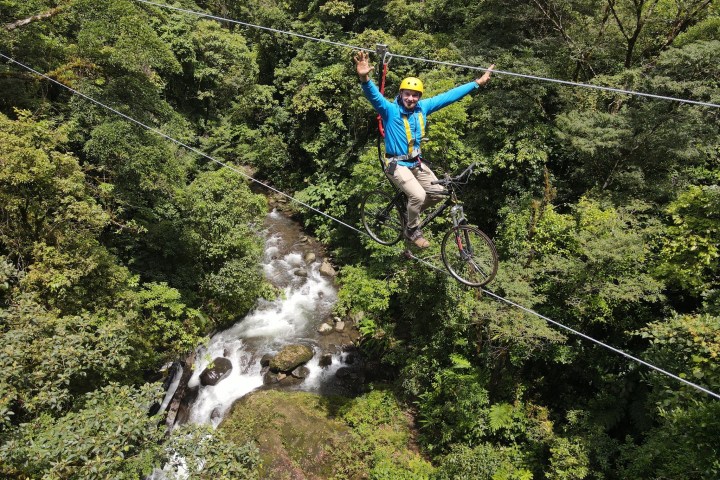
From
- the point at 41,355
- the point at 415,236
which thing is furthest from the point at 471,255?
the point at 41,355

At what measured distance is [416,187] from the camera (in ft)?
19.1

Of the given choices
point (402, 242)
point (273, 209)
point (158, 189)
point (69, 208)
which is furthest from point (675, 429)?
point (273, 209)

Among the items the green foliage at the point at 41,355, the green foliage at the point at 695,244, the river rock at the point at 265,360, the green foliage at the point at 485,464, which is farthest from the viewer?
the river rock at the point at 265,360

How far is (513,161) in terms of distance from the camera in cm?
1200

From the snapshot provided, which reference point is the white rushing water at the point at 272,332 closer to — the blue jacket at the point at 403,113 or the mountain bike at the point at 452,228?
the mountain bike at the point at 452,228

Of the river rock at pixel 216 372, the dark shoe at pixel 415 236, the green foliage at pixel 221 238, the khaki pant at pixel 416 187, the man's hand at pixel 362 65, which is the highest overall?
the man's hand at pixel 362 65

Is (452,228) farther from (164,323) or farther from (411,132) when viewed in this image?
(164,323)

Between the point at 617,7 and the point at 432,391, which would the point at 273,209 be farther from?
the point at 617,7

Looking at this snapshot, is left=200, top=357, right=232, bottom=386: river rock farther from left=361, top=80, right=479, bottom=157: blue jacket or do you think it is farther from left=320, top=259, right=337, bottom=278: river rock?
left=361, top=80, right=479, bottom=157: blue jacket

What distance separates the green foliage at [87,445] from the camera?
554cm

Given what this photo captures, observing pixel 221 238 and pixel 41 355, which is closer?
pixel 41 355

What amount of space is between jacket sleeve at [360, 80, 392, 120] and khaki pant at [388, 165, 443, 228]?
791 mm

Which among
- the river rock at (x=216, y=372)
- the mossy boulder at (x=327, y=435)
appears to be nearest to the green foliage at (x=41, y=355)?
the mossy boulder at (x=327, y=435)

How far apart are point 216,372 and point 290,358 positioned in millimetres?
2357
